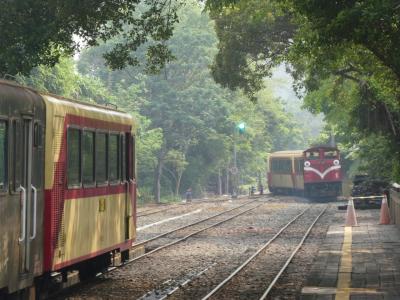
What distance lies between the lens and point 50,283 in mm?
12375

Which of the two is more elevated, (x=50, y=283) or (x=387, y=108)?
(x=387, y=108)

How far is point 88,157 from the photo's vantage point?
12.4 m

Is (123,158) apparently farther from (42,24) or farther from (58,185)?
(42,24)

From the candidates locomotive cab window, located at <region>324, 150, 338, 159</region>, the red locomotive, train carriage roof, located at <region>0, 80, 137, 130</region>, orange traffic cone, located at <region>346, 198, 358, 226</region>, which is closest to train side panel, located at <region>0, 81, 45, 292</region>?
train carriage roof, located at <region>0, 80, 137, 130</region>

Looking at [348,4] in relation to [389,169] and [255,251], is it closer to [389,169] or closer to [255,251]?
[255,251]

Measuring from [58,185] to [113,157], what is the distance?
8.83 ft

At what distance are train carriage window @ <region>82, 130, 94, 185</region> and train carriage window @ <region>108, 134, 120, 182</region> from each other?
92cm

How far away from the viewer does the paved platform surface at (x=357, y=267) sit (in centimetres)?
1254

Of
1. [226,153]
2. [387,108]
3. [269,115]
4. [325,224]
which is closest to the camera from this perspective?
[325,224]

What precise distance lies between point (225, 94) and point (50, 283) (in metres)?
53.1

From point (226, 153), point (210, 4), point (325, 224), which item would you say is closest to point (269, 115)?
point (226, 153)

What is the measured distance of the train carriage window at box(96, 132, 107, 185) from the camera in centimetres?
1286

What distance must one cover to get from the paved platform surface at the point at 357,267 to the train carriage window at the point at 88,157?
3.59m

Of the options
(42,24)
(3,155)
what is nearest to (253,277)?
(3,155)
